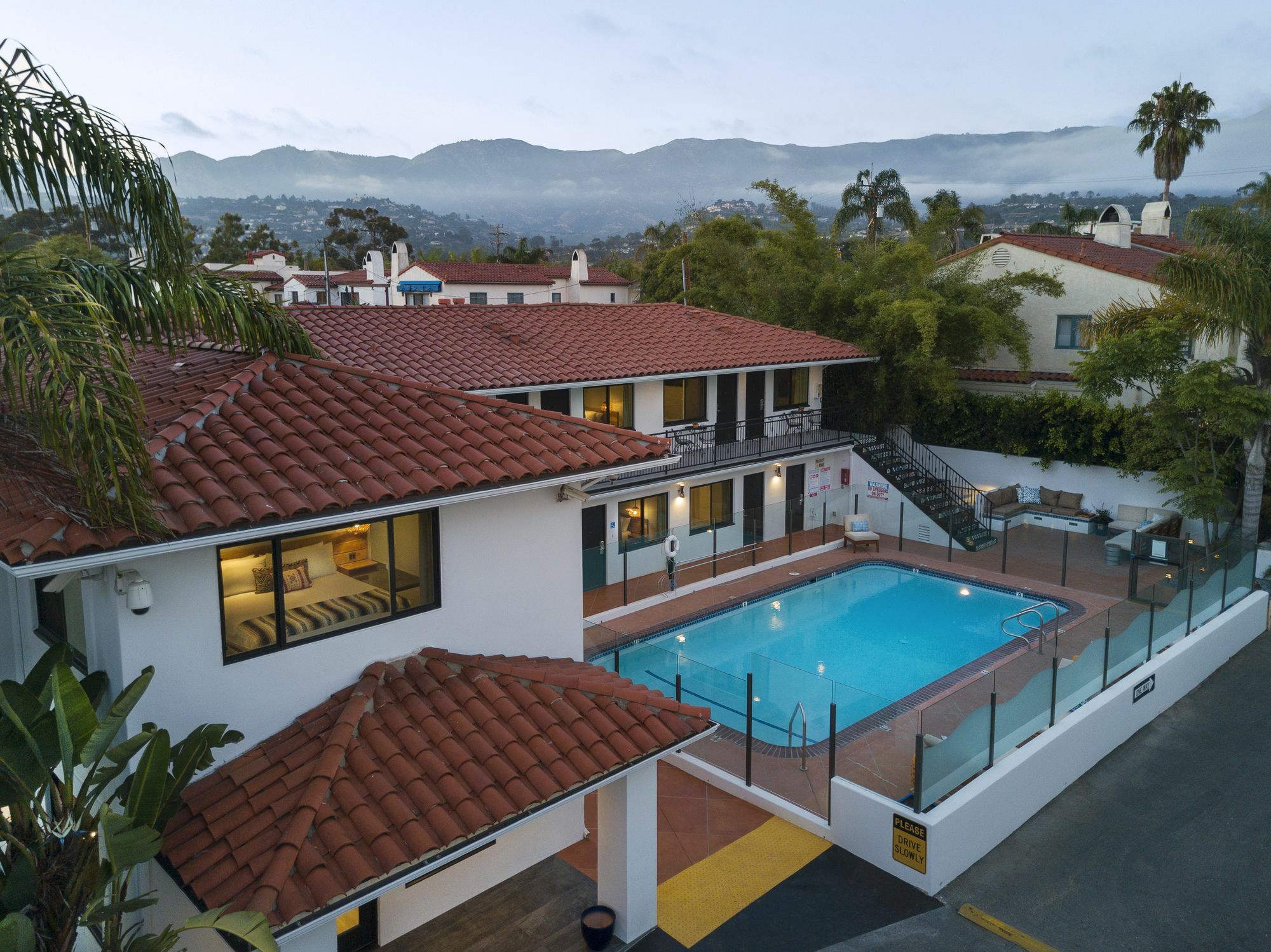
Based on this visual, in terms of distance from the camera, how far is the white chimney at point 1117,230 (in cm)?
3106

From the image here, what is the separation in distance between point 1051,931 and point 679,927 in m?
3.67

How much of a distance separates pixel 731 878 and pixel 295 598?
551 cm

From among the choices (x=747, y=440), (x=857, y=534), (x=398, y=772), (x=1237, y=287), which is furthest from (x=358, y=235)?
(x=398, y=772)

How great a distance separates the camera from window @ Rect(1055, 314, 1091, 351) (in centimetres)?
2583

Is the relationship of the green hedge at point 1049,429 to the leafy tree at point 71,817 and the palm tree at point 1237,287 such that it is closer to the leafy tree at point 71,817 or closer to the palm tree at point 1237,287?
the palm tree at point 1237,287

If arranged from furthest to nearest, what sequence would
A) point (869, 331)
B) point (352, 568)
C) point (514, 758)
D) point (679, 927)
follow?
point (869, 331) → point (679, 927) → point (352, 568) → point (514, 758)

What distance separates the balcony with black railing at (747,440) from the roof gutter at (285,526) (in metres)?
11.0

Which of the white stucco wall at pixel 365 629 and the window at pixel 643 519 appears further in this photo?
the window at pixel 643 519

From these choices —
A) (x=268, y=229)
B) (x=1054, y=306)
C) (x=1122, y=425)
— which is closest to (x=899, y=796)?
(x=1122, y=425)

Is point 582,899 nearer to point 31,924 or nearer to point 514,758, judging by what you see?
point 514,758

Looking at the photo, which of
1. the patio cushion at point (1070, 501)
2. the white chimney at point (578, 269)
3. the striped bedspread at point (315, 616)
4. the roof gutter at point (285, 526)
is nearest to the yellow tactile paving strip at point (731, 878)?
the striped bedspread at point (315, 616)

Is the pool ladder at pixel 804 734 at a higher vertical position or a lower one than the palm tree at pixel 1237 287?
lower

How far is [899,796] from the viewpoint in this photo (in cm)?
1016

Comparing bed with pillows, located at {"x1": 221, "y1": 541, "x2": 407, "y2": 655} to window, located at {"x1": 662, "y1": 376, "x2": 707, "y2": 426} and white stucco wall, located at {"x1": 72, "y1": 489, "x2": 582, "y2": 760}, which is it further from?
window, located at {"x1": 662, "y1": 376, "x2": 707, "y2": 426}
